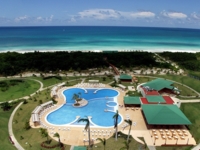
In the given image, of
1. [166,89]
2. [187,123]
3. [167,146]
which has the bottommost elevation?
[167,146]

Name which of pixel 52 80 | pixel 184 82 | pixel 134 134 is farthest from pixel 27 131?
pixel 184 82

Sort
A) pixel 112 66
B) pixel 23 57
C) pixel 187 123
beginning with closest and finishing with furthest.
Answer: pixel 187 123 → pixel 112 66 → pixel 23 57

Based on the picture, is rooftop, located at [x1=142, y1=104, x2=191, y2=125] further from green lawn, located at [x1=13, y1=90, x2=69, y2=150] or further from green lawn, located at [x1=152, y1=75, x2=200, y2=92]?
green lawn, located at [x1=152, y1=75, x2=200, y2=92]

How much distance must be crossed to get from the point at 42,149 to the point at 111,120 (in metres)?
15.0

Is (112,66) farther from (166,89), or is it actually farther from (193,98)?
(193,98)

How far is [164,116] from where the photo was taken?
34875mm

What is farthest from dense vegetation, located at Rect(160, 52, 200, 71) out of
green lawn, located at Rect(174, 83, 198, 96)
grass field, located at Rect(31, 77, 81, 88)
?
grass field, located at Rect(31, 77, 81, 88)

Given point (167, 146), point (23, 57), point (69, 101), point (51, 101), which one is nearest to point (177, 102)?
point (167, 146)

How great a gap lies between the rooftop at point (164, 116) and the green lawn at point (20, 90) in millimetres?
34083

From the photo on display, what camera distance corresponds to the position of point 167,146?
1158 inches

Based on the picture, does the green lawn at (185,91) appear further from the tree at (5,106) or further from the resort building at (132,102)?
the tree at (5,106)

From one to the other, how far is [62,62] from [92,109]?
35.5 m

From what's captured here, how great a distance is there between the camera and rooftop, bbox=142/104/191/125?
3356cm

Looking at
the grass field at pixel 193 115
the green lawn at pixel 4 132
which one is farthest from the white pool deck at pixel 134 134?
the green lawn at pixel 4 132
